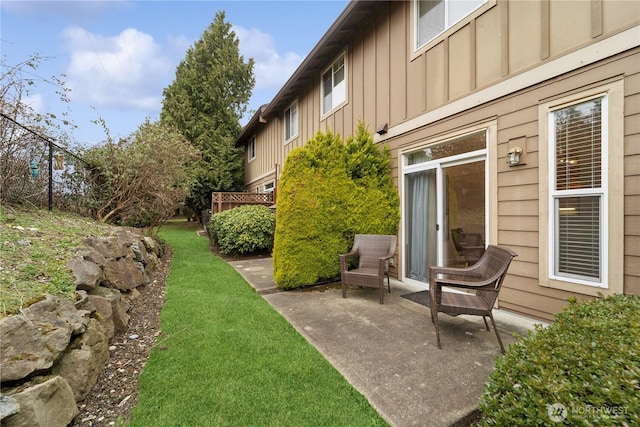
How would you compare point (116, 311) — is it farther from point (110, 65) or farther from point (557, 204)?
point (110, 65)

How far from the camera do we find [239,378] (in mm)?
2295

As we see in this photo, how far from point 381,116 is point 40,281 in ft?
18.3

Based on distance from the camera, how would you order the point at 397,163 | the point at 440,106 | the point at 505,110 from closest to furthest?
the point at 505,110, the point at 440,106, the point at 397,163

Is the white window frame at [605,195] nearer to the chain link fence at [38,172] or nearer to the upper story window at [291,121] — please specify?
the chain link fence at [38,172]

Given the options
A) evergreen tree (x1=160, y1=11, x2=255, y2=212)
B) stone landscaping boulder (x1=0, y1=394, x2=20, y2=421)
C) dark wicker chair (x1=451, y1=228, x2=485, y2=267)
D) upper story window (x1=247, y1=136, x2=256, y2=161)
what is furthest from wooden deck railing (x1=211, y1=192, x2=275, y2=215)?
stone landscaping boulder (x1=0, y1=394, x2=20, y2=421)

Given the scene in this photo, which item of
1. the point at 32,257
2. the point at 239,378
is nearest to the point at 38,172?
the point at 32,257

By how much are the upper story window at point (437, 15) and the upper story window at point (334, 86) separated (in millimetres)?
2313

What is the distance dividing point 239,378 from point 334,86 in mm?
7034

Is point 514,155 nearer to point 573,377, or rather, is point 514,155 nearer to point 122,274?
point 573,377

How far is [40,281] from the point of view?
2369 millimetres

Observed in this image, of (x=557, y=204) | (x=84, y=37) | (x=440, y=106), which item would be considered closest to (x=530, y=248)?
(x=557, y=204)

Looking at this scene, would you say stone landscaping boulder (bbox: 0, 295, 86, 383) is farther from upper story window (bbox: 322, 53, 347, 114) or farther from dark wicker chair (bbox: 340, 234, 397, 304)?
upper story window (bbox: 322, 53, 347, 114)

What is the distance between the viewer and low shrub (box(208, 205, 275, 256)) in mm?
7633

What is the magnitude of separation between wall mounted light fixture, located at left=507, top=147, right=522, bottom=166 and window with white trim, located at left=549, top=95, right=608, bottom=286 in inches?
12.6
